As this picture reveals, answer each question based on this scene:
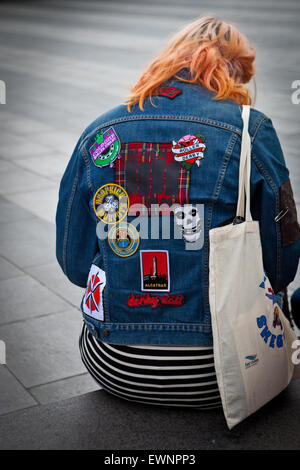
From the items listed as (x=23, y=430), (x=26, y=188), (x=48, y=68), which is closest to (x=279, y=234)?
(x=23, y=430)

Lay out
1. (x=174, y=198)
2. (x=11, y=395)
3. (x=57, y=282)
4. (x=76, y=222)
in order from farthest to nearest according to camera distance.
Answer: (x=57, y=282)
(x=11, y=395)
(x=76, y=222)
(x=174, y=198)

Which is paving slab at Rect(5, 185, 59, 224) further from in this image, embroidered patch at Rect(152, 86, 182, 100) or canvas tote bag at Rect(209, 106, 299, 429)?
canvas tote bag at Rect(209, 106, 299, 429)

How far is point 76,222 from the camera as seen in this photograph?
2543 mm

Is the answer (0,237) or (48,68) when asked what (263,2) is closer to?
(48,68)

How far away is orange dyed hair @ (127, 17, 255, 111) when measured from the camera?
2.40 metres

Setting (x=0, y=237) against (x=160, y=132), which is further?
(x=0, y=237)

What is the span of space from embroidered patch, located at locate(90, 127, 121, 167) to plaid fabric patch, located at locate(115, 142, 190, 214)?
0.03 metres

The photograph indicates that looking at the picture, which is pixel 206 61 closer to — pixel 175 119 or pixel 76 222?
pixel 175 119

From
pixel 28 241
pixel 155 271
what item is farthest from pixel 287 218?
pixel 28 241

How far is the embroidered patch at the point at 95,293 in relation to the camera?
2.43 meters

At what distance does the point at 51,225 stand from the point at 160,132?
11.7 ft

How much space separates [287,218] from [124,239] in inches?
23.4

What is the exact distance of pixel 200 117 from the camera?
231cm

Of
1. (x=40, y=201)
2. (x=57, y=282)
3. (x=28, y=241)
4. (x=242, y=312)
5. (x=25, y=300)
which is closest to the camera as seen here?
(x=242, y=312)
